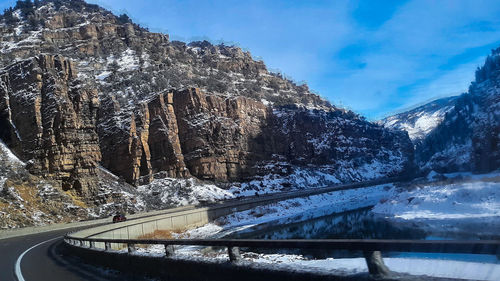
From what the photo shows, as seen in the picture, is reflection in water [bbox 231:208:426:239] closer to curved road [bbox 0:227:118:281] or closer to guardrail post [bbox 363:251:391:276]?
curved road [bbox 0:227:118:281]

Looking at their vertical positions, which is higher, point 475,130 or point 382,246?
point 475,130

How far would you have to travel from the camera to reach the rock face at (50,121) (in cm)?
5425

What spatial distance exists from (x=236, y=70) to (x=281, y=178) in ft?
214

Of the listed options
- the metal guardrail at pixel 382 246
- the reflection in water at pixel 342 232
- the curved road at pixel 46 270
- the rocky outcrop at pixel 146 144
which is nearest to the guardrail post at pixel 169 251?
the curved road at pixel 46 270

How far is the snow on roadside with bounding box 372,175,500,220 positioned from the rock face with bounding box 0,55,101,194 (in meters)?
41.6

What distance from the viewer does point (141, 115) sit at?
73.4 m

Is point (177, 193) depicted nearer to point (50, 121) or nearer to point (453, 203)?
point (50, 121)

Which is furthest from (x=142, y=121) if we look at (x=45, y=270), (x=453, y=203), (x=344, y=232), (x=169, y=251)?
(x=169, y=251)

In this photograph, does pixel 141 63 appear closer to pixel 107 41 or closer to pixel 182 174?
pixel 107 41

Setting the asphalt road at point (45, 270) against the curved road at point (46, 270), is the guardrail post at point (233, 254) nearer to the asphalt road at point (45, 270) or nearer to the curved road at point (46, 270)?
the curved road at point (46, 270)

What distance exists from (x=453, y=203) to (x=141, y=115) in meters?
54.3

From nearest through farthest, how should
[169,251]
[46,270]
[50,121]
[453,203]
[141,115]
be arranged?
[169,251]
[46,270]
[453,203]
[50,121]
[141,115]

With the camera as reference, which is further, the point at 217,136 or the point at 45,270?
the point at 217,136

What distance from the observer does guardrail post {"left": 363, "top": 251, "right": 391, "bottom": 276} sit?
5.35 metres
